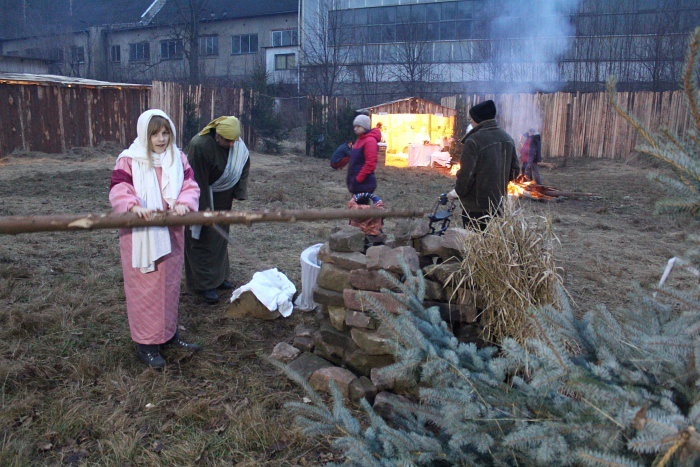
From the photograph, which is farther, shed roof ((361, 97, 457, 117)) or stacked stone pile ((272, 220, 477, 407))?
shed roof ((361, 97, 457, 117))

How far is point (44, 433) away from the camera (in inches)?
126

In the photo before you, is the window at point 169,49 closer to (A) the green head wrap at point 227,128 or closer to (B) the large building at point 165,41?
(B) the large building at point 165,41

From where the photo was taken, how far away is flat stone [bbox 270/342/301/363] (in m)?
4.09

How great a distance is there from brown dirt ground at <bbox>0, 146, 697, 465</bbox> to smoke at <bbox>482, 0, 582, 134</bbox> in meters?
16.2

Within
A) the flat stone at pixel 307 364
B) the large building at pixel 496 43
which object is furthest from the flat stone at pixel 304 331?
the large building at pixel 496 43

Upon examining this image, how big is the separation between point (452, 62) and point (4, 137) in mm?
19466

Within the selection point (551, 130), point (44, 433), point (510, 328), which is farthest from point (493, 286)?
point (551, 130)

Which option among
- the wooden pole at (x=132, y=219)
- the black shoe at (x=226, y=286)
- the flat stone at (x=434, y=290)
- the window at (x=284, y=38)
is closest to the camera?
the wooden pole at (x=132, y=219)

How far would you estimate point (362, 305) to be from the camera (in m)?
3.47

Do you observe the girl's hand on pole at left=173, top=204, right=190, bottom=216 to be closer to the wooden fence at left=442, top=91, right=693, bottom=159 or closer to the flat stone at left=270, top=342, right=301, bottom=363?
the flat stone at left=270, top=342, right=301, bottom=363

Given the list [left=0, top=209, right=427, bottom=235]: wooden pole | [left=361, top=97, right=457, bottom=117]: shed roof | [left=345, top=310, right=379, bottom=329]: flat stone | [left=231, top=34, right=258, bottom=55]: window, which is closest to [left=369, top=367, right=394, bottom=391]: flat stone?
[left=345, top=310, right=379, bottom=329]: flat stone

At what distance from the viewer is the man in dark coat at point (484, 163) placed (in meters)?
5.08

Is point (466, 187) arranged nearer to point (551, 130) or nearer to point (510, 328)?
point (510, 328)

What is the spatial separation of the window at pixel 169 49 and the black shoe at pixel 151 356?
33.5m
